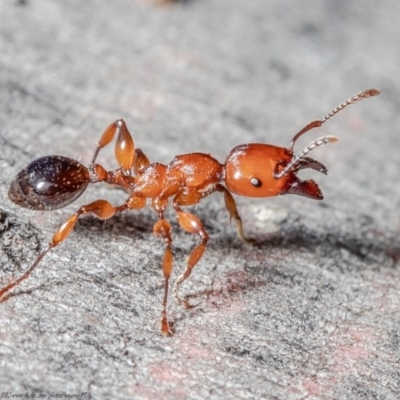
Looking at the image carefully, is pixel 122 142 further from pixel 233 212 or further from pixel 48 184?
pixel 233 212

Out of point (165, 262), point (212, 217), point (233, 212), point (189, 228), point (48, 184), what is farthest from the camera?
point (212, 217)

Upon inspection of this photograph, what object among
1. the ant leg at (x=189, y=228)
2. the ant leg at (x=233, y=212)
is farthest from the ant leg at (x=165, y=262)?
the ant leg at (x=233, y=212)

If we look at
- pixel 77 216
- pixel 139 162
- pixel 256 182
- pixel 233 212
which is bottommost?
pixel 77 216

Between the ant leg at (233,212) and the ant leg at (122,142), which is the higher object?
the ant leg at (122,142)

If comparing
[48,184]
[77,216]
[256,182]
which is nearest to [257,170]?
[256,182]

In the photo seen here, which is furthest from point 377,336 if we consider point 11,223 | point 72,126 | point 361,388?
point 72,126

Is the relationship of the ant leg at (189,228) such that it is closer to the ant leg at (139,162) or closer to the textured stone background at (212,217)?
the textured stone background at (212,217)

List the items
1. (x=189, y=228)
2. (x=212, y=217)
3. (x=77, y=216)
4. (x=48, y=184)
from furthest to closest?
(x=212, y=217) < (x=189, y=228) < (x=48, y=184) < (x=77, y=216)
